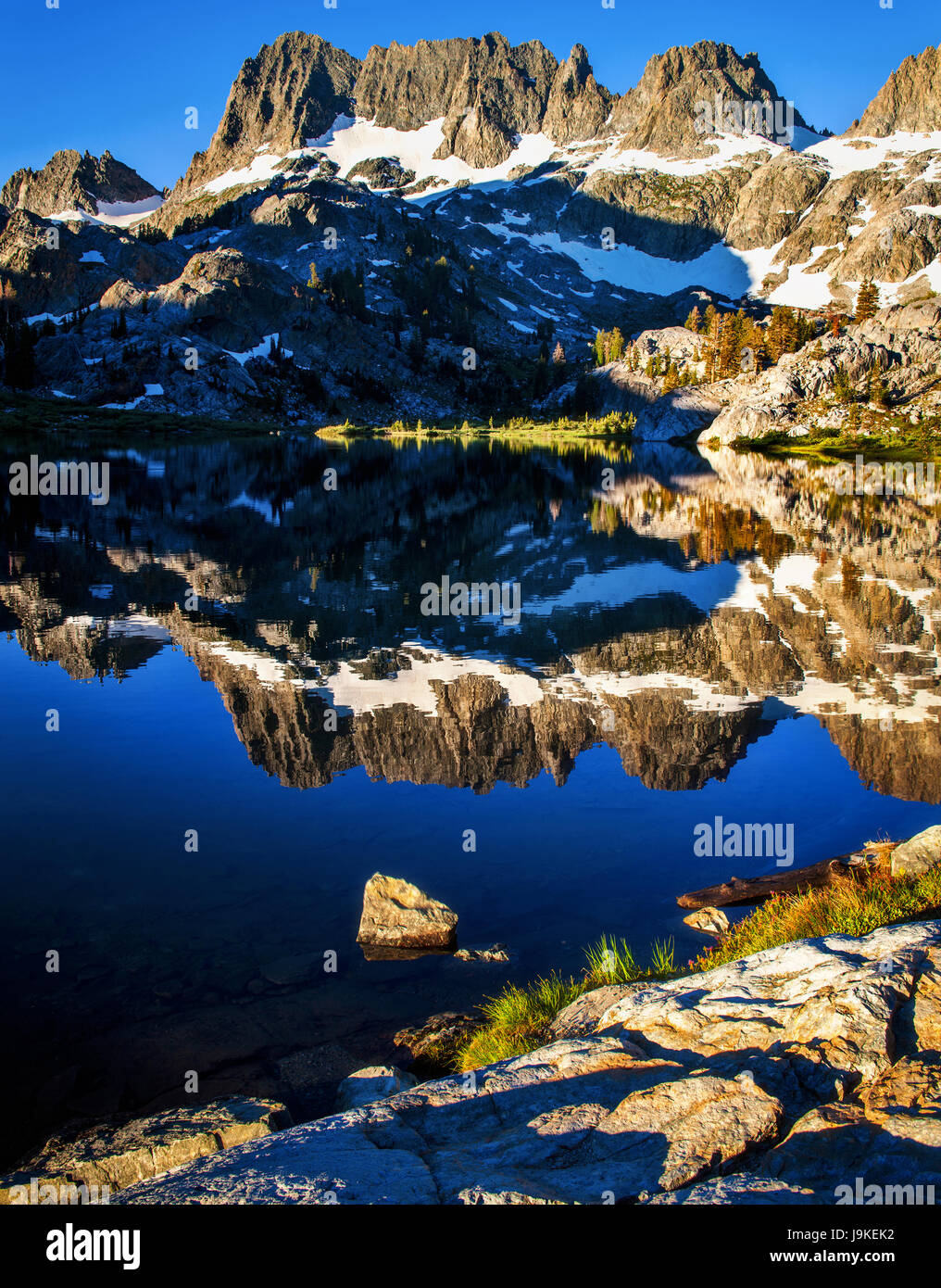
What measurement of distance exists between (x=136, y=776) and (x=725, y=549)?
30693 millimetres

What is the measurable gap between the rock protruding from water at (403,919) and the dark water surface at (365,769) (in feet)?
0.88

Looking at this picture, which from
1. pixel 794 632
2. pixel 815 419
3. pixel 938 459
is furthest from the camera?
pixel 815 419

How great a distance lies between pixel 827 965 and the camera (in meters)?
7.13

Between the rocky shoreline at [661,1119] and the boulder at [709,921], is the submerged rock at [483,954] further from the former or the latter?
the rocky shoreline at [661,1119]

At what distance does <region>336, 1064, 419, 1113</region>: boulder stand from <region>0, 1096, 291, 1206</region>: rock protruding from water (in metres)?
0.58

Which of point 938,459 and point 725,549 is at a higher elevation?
point 938,459

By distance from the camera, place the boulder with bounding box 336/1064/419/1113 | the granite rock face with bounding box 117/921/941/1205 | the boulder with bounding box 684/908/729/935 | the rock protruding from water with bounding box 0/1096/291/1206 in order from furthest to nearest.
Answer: the boulder with bounding box 684/908/729/935 → the boulder with bounding box 336/1064/419/1113 → the rock protruding from water with bounding box 0/1096/291/1206 → the granite rock face with bounding box 117/921/941/1205

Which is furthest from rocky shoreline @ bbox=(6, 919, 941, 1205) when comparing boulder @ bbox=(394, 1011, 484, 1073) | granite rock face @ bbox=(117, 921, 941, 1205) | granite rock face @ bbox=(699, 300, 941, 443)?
granite rock face @ bbox=(699, 300, 941, 443)

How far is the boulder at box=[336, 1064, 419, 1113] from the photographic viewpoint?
7.44 m

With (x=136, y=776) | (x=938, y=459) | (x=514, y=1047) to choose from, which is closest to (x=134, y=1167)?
(x=514, y=1047)

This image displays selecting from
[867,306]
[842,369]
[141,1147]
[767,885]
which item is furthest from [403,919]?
[867,306]

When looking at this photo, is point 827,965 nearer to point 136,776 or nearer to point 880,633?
point 136,776

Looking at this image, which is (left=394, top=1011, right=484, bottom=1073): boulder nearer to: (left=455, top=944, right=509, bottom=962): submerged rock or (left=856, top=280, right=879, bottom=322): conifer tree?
(left=455, top=944, right=509, bottom=962): submerged rock

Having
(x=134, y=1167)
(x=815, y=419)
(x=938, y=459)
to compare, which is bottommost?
(x=134, y=1167)
